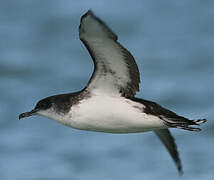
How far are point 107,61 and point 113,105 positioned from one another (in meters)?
0.88

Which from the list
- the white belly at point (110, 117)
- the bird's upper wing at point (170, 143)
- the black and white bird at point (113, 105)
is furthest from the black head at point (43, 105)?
the bird's upper wing at point (170, 143)

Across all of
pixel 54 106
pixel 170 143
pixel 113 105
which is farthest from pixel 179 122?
pixel 170 143

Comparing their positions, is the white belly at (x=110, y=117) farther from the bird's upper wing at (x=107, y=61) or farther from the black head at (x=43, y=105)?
the black head at (x=43, y=105)

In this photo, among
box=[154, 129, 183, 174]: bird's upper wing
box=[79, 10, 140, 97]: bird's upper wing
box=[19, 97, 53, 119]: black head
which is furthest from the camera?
box=[154, 129, 183, 174]: bird's upper wing

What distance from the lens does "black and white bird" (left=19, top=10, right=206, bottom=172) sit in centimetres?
1333

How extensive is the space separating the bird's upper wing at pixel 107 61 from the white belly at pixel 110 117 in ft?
1.04

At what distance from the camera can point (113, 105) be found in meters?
13.5

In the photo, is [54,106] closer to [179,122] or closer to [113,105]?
[113,105]

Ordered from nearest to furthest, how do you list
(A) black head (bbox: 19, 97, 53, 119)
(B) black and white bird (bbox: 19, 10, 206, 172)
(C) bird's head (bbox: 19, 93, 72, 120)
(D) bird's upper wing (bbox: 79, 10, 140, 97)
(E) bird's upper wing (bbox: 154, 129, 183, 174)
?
(D) bird's upper wing (bbox: 79, 10, 140, 97) → (B) black and white bird (bbox: 19, 10, 206, 172) → (C) bird's head (bbox: 19, 93, 72, 120) → (A) black head (bbox: 19, 97, 53, 119) → (E) bird's upper wing (bbox: 154, 129, 183, 174)

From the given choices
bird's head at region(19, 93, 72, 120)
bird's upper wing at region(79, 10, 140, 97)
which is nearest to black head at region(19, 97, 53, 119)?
bird's head at region(19, 93, 72, 120)

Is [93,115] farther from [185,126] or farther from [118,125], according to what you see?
[185,126]

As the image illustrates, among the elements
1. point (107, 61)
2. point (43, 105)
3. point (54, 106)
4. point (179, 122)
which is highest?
point (107, 61)

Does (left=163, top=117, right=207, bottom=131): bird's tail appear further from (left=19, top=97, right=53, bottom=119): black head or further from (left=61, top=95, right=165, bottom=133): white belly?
(left=19, top=97, right=53, bottom=119): black head

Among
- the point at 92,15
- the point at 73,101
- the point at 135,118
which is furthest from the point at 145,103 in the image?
the point at 92,15
